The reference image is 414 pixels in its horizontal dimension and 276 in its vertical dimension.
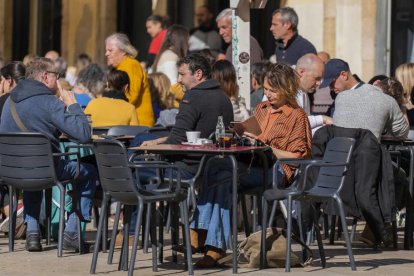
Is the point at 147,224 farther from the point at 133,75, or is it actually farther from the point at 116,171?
the point at 133,75

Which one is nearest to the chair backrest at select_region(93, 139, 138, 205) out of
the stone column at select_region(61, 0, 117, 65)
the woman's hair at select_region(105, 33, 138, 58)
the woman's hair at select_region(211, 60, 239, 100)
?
the woman's hair at select_region(211, 60, 239, 100)

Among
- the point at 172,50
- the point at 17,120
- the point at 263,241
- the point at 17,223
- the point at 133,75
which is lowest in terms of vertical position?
the point at 17,223

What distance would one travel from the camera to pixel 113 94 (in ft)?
50.6

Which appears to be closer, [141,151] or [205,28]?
[141,151]

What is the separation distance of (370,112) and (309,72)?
143 cm

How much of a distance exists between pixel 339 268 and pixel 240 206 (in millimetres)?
2444

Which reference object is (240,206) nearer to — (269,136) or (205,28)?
(269,136)

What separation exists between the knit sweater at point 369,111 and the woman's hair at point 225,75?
1294mm

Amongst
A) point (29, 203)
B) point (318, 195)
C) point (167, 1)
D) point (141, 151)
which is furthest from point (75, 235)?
point (167, 1)

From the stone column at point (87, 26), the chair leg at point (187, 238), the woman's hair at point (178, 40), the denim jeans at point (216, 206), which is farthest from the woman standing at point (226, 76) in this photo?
the stone column at point (87, 26)

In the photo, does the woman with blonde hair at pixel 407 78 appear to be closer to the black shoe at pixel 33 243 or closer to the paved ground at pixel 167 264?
the paved ground at pixel 167 264

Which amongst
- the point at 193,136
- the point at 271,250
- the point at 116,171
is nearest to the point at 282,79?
the point at 193,136

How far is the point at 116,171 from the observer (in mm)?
11352

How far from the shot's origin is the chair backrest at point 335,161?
1191 cm
